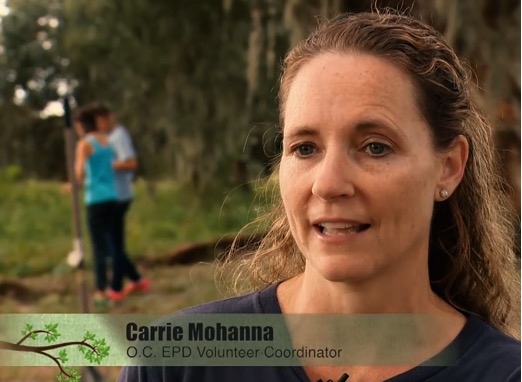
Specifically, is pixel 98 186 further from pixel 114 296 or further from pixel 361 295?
pixel 361 295

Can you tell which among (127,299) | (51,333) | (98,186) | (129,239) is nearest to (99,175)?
(98,186)

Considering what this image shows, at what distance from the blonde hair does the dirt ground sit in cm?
273

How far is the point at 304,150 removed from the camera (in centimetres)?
78

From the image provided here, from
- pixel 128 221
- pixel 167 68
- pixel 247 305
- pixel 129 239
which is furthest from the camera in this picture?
pixel 128 221

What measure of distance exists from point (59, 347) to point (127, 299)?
3.47 m

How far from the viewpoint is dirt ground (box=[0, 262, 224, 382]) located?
13.3ft

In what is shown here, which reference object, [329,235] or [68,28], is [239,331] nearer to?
[329,235]

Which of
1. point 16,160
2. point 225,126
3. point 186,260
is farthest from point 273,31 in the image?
point 16,160

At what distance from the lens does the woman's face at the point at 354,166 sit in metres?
0.76

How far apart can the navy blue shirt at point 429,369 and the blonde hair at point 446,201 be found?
15cm

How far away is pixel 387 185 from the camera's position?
76 cm

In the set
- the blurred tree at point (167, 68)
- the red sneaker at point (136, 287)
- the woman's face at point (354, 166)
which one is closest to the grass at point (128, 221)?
the blurred tree at point (167, 68)

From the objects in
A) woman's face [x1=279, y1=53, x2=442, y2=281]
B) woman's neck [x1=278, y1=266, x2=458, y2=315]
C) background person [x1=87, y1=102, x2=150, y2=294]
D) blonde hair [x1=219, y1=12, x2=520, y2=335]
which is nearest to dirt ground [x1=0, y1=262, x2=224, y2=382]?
background person [x1=87, y1=102, x2=150, y2=294]

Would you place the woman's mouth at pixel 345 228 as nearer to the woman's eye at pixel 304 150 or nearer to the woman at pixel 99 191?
the woman's eye at pixel 304 150
